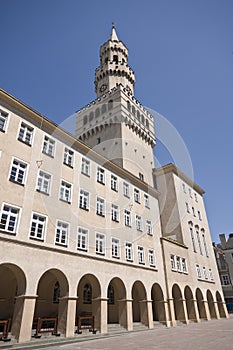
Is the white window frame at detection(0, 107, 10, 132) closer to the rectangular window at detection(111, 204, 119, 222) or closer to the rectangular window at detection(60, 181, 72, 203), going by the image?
the rectangular window at detection(60, 181, 72, 203)

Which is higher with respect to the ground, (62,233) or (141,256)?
(62,233)

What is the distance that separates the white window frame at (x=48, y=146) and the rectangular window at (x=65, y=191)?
268cm

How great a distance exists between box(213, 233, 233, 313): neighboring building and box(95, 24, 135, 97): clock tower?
4359 centimetres

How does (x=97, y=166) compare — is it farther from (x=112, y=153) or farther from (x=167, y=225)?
(x=167, y=225)

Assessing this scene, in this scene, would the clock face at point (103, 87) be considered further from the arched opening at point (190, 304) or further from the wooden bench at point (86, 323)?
the wooden bench at point (86, 323)

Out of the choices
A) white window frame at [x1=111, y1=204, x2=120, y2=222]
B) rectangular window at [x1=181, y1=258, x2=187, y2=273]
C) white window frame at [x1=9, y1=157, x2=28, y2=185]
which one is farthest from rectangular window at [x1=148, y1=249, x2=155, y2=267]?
white window frame at [x1=9, y1=157, x2=28, y2=185]

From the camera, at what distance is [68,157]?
2248cm

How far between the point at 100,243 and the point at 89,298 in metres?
6.72

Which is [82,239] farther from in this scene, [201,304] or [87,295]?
[201,304]

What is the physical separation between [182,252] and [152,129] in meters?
25.7

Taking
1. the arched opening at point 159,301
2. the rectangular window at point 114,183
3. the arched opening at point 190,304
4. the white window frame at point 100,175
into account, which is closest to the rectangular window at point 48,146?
the white window frame at point 100,175

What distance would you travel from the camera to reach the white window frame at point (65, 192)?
19953mm

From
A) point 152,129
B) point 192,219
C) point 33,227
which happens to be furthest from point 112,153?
point 33,227

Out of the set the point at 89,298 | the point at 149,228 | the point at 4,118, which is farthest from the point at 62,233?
the point at 149,228
